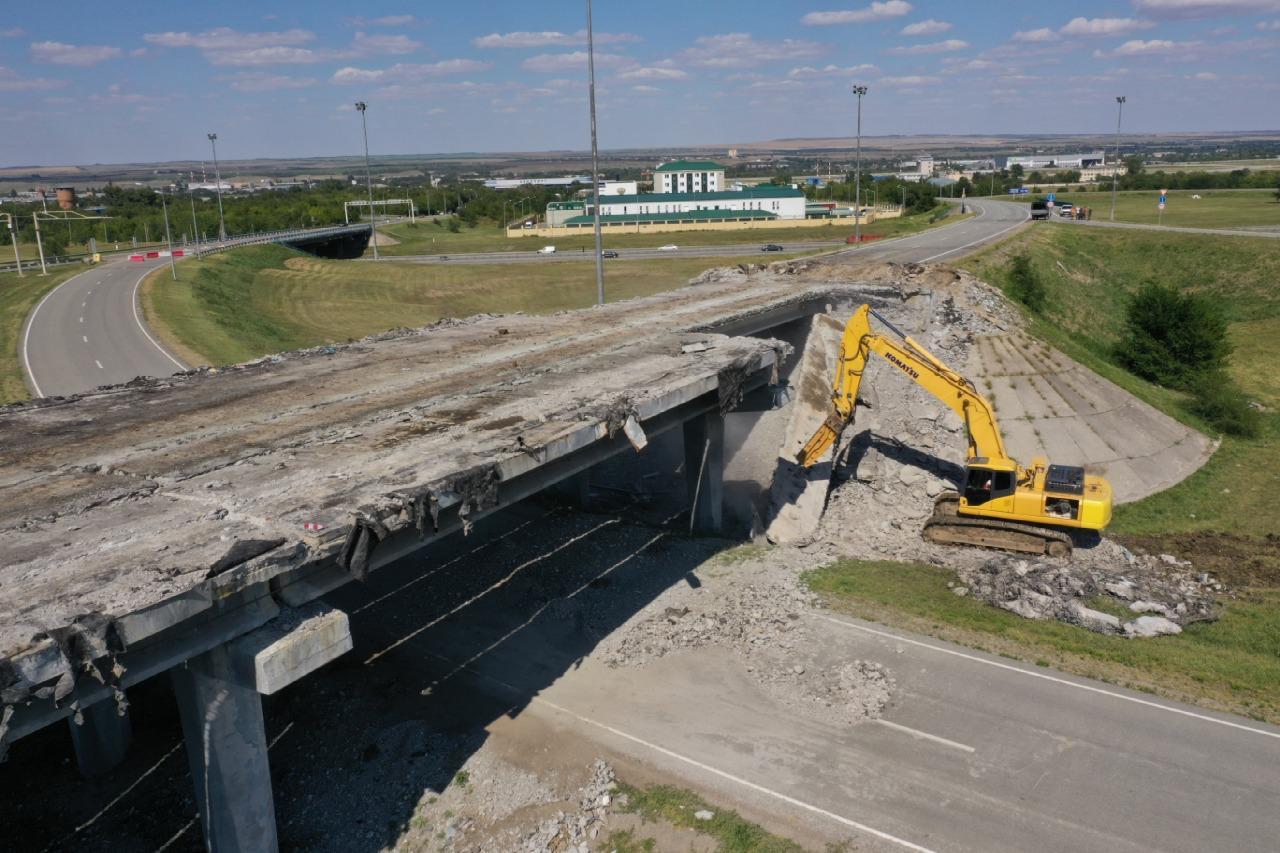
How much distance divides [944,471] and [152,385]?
2381 centimetres

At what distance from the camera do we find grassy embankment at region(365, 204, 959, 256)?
91.6 metres

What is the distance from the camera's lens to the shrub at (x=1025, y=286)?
1712 inches

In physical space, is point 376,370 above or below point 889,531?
above

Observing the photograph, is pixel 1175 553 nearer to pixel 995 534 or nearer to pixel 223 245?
pixel 995 534

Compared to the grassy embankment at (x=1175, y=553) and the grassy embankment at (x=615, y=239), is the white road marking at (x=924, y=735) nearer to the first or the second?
A: the grassy embankment at (x=1175, y=553)

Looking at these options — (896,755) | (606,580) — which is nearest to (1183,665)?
(896,755)

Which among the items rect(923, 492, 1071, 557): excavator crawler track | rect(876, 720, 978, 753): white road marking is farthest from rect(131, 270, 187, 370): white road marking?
rect(876, 720, 978, 753): white road marking

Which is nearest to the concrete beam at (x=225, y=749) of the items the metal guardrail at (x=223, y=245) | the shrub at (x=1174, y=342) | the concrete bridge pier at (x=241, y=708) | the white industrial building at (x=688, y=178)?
the concrete bridge pier at (x=241, y=708)

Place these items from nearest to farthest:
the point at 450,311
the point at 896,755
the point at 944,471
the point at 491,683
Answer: the point at 896,755 → the point at 491,683 → the point at 944,471 → the point at 450,311

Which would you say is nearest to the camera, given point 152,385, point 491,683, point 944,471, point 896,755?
point 896,755

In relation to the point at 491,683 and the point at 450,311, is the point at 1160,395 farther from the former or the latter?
the point at 450,311

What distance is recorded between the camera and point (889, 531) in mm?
27359

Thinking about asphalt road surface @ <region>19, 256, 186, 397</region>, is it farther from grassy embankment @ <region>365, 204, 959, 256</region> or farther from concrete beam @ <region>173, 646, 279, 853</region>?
grassy embankment @ <region>365, 204, 959, 256</region>

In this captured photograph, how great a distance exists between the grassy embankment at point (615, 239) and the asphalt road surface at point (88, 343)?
160 feet
